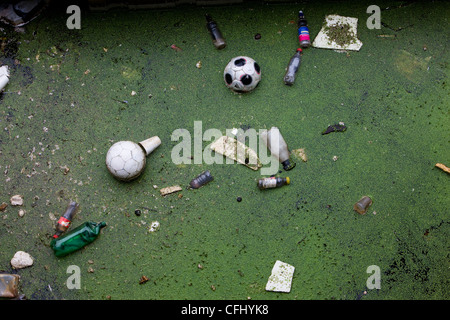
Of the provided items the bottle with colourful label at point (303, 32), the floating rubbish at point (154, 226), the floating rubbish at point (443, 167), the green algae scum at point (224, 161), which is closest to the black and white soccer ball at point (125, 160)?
the green algae scum at point (224, 161)

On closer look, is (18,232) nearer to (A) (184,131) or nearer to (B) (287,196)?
(A) (184,131)

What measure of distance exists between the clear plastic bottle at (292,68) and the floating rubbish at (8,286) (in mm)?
2746

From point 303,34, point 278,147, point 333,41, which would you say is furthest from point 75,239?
point 333,41

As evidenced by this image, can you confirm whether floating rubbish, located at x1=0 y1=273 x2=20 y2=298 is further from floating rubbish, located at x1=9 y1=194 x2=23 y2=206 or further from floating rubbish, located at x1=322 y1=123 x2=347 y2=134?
floating rubbish, located at x1=322 y1=123 x2=347 y2=134

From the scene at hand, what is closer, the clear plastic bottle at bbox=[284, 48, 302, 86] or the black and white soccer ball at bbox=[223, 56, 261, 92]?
the black and white soccer ball at bbox=[223, 56, 261, 92]

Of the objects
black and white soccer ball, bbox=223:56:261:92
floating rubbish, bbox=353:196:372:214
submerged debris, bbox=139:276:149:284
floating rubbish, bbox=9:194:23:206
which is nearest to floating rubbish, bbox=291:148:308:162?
floating rubbish, bbox=353:196:372:214

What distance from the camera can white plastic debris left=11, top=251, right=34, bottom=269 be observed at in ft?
10.8

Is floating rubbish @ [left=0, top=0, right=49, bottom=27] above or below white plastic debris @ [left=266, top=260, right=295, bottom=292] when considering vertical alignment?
above

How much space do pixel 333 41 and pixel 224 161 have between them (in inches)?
56.9

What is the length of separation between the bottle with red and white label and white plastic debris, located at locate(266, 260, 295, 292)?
1677mm

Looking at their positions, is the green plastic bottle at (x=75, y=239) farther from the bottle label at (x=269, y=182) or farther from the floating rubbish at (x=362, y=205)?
the floating rubbish at (x=362, y=205)

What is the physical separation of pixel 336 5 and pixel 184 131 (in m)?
1.79

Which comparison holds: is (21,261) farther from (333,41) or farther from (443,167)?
(443,167)

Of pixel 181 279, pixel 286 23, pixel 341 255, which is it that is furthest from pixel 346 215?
pixel 286 23
